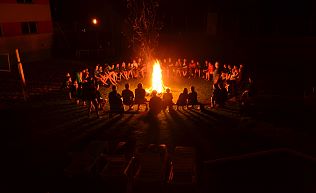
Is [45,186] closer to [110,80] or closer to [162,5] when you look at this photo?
[110,80]

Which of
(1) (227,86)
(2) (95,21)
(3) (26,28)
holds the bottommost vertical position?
(1) (227,86)

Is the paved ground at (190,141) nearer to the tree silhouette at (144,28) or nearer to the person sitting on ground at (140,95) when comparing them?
the person sitting on ground at (140,95)

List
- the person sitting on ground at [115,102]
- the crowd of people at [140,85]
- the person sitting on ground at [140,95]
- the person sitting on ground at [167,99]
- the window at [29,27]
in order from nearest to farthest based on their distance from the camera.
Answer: the person sitting on ground at [115,102]
the crowd of people at [140,85]
the person sitting on ground at [167,99]
the person sitting on ground at [140,95]
the window at [29,27]

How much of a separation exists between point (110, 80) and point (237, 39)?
44.6 feet

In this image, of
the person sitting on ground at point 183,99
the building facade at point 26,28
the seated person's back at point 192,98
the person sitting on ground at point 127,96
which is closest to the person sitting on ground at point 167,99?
the person sitting on ground at point 183,99

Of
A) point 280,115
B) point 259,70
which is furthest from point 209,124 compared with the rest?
point 259,70

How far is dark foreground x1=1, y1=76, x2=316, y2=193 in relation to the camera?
8.36 metres

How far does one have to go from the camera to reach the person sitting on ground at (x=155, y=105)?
13773 millimetres

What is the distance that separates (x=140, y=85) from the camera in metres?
14.4

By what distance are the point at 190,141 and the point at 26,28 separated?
84.7ft

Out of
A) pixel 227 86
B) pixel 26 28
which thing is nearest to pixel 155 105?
pixel 227 86

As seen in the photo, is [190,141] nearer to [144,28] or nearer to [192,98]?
[192,98]

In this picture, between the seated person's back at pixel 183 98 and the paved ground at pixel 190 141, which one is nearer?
the paved ground at pixel 190 141

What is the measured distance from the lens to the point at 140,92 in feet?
47.1
